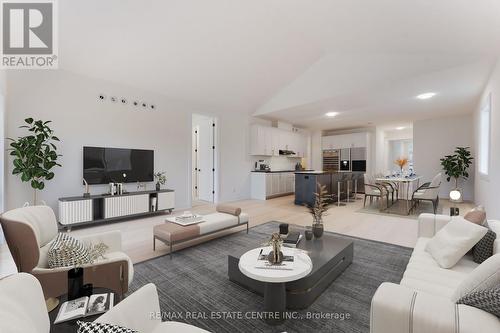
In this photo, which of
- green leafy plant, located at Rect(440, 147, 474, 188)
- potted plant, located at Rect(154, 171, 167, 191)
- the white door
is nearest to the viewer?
potted plant, located at Rect(154, 171, 167, 191)

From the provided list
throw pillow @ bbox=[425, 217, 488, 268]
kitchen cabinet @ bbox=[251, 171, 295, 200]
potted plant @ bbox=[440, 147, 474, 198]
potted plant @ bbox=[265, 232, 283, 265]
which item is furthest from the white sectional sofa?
potted plant @ bbox=[440, 147, 474, 198]

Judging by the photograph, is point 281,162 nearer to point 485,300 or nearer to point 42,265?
point 42,265

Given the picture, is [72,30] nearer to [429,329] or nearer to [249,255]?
[249,255]

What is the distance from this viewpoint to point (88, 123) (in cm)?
456

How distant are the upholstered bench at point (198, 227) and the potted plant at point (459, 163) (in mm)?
6870

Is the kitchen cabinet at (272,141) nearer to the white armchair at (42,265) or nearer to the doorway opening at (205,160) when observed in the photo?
the doorway opening at (205,160)

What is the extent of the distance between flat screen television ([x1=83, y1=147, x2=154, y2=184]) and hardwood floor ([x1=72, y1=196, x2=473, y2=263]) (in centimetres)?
93

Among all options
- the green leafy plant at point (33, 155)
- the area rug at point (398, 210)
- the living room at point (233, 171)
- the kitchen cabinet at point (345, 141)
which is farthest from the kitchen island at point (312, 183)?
the green leafy plant at point (33, 155)

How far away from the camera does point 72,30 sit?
3.43m

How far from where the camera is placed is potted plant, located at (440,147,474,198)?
684 cm

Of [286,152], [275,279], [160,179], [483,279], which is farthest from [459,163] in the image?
[160,179]

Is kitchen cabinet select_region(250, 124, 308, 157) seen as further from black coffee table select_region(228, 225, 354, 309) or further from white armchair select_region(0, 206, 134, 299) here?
white armchair select_region(0, 206, 134, 299)

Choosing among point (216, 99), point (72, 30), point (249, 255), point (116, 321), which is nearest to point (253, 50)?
point (216, 99)

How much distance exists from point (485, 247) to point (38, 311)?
2.85 metres
